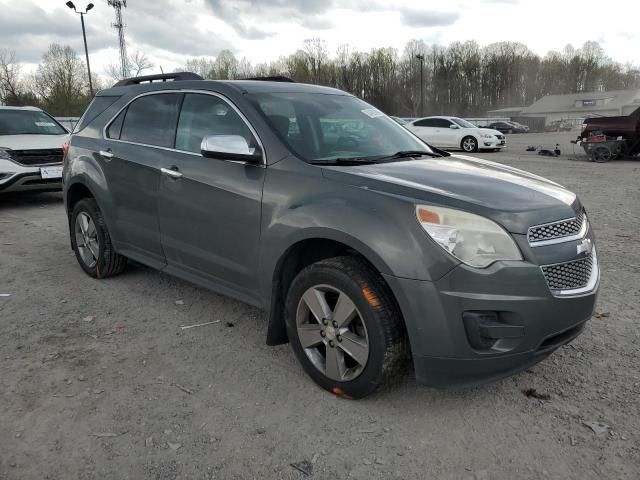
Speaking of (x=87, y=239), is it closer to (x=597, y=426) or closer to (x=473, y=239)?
(x=473, y=239)

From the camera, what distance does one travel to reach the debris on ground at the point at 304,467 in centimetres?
230

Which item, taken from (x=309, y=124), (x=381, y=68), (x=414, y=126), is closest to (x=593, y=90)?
(x=381, y=68)

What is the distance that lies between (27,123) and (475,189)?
956 cm

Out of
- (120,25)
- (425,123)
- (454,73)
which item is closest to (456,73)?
(454,73)

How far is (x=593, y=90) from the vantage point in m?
103

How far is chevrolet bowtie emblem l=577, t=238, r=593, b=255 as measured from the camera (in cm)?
264

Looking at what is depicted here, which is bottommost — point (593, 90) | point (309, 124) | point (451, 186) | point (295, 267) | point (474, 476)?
point (474, 476)

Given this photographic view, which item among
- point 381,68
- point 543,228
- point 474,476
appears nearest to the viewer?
point 474,476

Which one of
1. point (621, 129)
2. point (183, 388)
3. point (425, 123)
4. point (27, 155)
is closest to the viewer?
point (183, 388)

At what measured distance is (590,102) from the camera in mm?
84312

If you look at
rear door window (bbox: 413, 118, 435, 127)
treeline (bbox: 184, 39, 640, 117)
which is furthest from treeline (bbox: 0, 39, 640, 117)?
rear door window (bbox: 413, 118, 435, 127)

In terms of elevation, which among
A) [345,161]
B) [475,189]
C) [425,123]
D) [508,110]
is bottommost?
[475,189]

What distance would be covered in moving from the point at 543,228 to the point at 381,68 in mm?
96684

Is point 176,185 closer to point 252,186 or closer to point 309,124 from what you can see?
point 252,186
